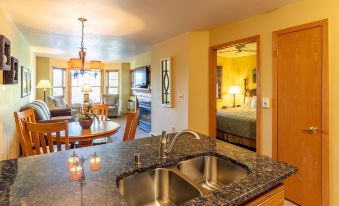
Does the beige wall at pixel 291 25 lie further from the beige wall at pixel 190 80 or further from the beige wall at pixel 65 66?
the beige wall at pixel 65 66

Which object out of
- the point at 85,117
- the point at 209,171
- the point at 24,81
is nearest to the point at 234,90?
the point at 85,117

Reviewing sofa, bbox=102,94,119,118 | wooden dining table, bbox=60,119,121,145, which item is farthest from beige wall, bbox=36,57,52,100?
wooden dining table, bbox=60,119,121,145

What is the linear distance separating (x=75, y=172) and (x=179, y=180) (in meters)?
0.58

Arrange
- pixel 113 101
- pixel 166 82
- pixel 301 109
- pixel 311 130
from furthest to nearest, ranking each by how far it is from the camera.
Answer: pixel 113 101, pixel 166 82, pixel 301 109, pixel 311 130

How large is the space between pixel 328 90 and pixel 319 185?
3.43ft

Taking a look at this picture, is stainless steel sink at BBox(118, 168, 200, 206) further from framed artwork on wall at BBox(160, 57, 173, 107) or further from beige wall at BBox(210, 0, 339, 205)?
framed artwork on wall at BBox(160, 57, 173, 107)

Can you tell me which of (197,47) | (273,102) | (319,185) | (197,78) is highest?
(197,47)

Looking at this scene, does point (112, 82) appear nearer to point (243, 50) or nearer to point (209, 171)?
point (243, 50)

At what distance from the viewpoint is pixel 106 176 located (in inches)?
43.8

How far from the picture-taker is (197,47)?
3.92 meters

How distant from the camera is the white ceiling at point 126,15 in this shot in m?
2.65

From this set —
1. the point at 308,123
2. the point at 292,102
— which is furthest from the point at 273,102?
the point at 308,123

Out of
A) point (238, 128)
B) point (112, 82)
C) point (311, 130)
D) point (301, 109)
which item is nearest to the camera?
point (311, 130)

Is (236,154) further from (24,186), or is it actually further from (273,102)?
(273,102)
